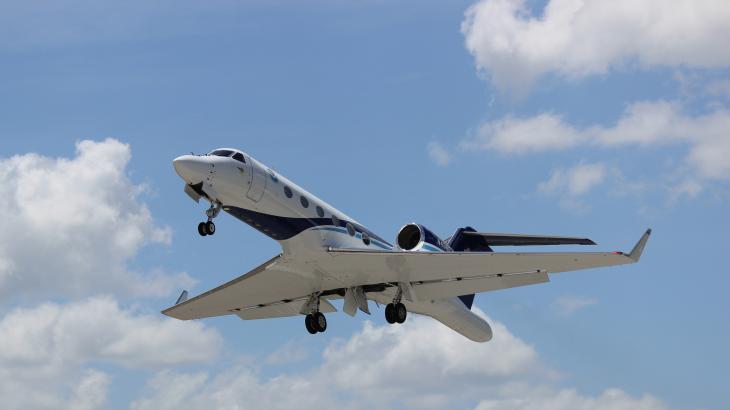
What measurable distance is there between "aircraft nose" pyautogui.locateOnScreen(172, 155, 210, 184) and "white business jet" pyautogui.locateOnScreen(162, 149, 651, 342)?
3cm

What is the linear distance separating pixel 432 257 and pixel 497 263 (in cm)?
200

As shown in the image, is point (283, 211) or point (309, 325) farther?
point (309, 325)

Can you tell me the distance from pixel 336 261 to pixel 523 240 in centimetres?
798

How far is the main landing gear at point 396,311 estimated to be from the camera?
3177 centimetres

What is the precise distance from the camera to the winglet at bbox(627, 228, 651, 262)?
2627 centimetres

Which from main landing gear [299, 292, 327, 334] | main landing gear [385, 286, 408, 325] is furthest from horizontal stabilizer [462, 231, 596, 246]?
main landing gear [299, 292, 327, 334]

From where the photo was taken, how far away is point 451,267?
30719 mm

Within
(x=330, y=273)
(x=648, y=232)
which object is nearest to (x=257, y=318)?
(x=330, y=273)

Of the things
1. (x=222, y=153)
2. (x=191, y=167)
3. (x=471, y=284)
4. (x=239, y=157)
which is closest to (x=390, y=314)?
(x=471, y=284)

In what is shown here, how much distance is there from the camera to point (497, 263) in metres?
30.2

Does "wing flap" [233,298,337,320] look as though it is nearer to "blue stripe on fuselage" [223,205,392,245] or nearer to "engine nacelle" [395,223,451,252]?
"engine nacelle" [395,223,451,252]

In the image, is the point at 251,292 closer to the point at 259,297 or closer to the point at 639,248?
the point at 259,297

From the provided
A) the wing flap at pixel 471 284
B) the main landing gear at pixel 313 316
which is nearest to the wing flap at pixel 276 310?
the main landing gear at pixel 313 316

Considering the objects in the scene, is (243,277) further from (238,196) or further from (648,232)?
(648,232)
